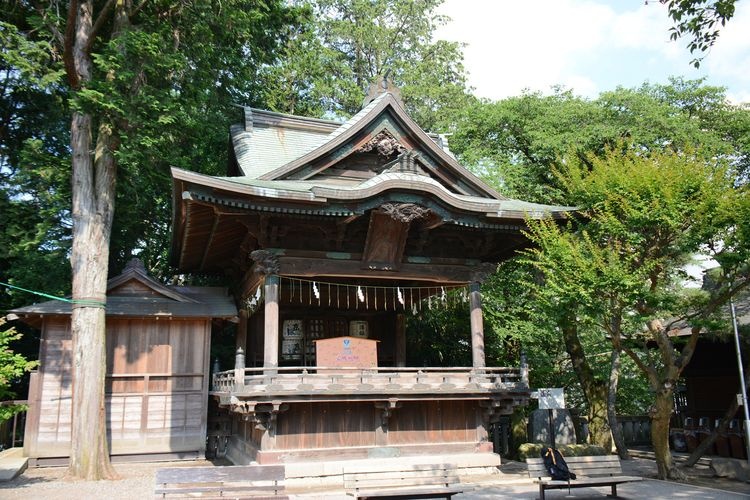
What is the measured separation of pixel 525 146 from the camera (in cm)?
2070

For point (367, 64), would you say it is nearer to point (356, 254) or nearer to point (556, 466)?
point (356, 254)

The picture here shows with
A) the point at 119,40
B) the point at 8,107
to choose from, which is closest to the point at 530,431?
the point at 119,40

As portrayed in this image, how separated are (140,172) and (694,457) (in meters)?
17.1

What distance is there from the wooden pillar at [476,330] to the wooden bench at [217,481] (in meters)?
6.91

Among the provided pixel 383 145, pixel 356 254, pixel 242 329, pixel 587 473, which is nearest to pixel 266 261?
pixel 356 254

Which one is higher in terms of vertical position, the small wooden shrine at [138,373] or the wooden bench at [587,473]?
the small wooden shrine at [138,373]

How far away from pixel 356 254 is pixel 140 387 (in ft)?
23.0

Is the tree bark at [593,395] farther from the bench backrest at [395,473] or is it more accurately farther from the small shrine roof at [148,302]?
the small shrine roof at [148,302]

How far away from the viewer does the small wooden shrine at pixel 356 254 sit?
499 inches

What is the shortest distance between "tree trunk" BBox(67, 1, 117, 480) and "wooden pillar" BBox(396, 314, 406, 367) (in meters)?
A: 8.87

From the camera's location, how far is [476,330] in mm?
14812

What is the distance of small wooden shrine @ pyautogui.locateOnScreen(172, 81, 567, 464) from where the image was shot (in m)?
12.7

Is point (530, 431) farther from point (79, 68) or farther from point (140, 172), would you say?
point (79, 68)

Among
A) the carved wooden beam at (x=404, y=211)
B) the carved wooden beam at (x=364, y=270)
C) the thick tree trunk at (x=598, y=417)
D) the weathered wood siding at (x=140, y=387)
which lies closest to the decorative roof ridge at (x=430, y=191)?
the carved wooden beam at (x=404, y=211)
